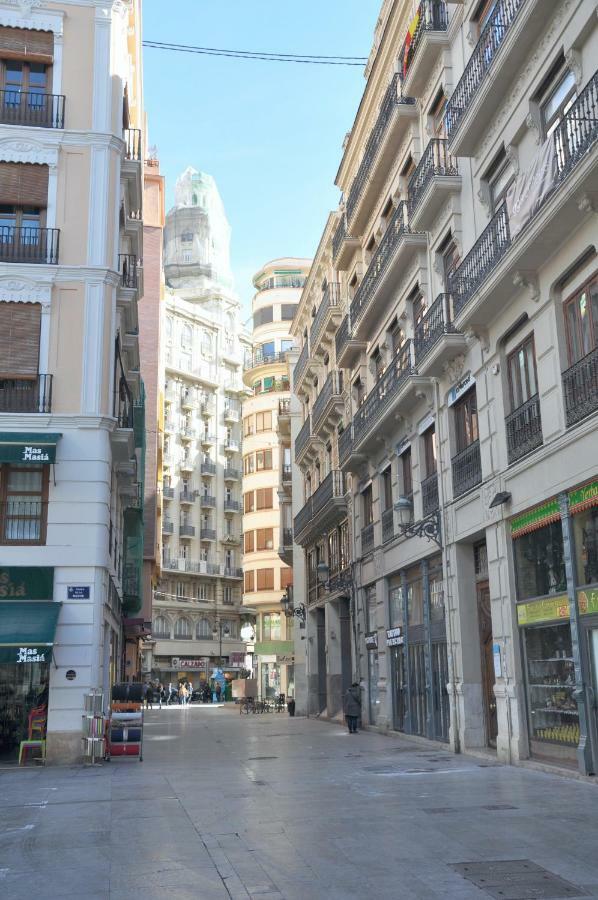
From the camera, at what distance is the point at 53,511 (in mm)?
19359

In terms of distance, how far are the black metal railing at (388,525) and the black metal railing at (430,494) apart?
330 centimetres

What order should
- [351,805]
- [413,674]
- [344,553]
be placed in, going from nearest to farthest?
[351,805], [413,674], [344,553]

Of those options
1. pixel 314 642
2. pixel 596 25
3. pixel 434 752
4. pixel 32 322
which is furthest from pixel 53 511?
pixel 314 642

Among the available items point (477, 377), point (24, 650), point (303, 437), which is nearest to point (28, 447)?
point (24, 650)

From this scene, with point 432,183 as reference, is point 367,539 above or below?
below

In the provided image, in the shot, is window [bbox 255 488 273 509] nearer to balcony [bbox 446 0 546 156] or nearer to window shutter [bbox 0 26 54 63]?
window shutter [bbox 0 26 54 63]

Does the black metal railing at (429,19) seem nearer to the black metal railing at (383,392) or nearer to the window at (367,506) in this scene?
the black metal railing at (383,392)

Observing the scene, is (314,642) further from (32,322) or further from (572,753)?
(572,753)

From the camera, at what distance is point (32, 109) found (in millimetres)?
21594

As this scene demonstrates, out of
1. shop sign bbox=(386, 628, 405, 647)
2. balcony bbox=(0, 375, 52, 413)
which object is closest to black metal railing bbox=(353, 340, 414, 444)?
shop sign bbox=(386, 628, 405, 647)

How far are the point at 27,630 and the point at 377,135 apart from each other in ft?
52.4

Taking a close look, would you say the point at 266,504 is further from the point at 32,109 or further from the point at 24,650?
the point at 24,650

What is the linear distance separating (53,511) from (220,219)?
8764 cm

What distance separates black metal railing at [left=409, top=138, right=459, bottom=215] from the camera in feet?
65.0
